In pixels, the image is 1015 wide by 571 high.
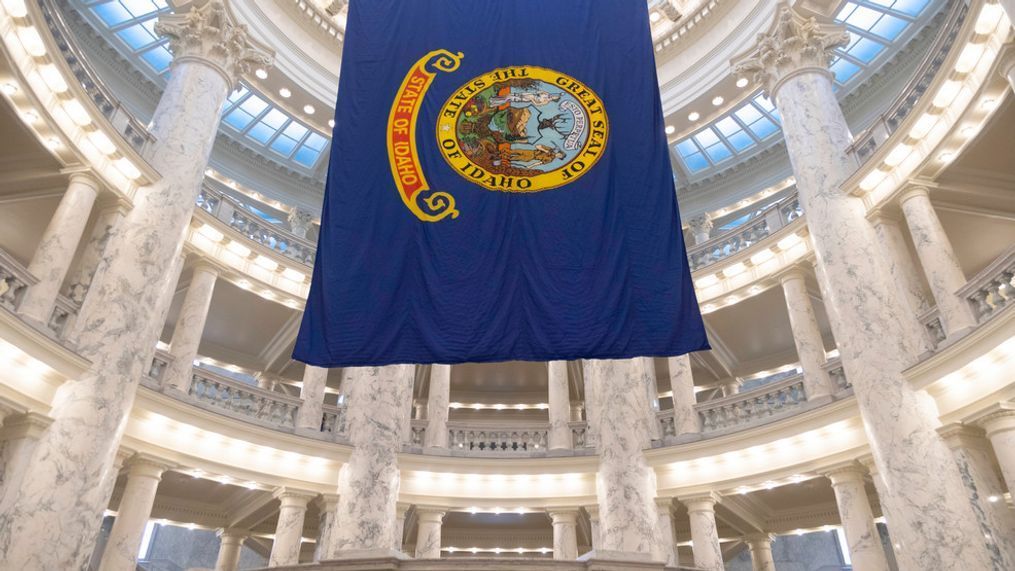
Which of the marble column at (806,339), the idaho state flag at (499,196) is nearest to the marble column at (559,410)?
the marble column at (806,339)

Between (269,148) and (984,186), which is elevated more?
(269,148)

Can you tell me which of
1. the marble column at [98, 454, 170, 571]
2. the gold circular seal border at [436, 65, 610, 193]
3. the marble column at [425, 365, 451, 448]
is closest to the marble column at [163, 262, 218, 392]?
the marble column at [98, 454, 170, 571]

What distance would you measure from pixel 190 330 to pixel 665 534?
457 inches

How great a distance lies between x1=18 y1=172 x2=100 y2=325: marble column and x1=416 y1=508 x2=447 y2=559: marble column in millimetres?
8507

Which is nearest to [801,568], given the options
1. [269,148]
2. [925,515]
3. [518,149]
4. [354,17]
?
[925,515]

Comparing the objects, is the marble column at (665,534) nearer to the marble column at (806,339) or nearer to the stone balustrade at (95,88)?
the marble column at (806,339)

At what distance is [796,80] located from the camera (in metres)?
14.7

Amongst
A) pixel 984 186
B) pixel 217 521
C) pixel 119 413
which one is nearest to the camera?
pixel 119 413

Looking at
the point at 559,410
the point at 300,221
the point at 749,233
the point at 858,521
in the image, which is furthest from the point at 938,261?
the point at 300,221

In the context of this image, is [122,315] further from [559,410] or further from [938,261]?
[938,261]

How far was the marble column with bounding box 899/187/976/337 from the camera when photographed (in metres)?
10.7

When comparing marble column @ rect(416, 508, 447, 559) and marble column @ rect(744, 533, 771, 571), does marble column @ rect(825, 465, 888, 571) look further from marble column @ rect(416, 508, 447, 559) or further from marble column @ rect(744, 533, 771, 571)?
marble column @ rect(416, 508, 447, 559)

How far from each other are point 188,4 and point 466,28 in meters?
10.6

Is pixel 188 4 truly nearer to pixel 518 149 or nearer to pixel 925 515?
pixel 518 149
